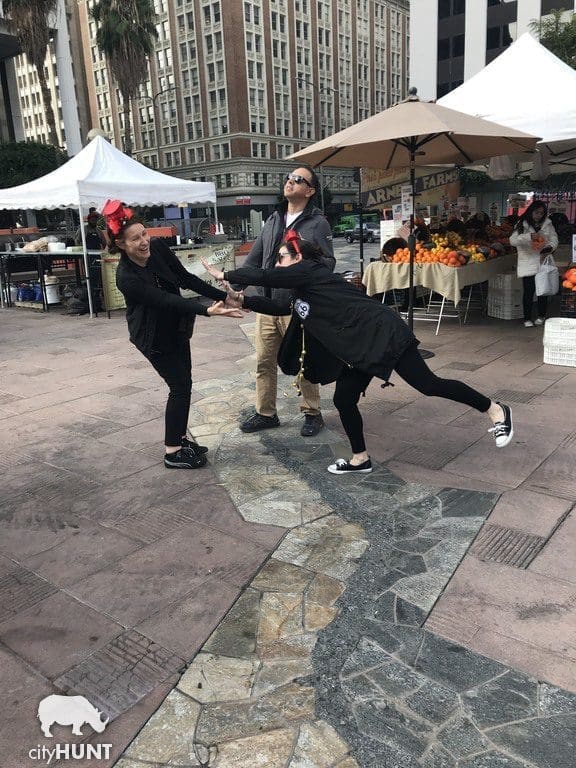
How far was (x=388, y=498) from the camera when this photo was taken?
3.86 meters

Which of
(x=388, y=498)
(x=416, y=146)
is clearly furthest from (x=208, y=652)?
(x=416, y=146)

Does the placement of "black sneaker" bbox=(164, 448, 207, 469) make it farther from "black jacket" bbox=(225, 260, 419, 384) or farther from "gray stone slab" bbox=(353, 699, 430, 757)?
"gray stone slab" bbox=(353, 699, 430, 757)

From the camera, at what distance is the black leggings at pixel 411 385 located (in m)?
3.83

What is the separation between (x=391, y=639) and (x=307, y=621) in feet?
1.23

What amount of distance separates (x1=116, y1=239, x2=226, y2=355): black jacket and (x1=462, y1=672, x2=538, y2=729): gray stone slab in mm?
2464

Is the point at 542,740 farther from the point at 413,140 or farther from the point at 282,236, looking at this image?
the point at 413,140

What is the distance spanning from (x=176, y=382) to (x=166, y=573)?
1523 mm

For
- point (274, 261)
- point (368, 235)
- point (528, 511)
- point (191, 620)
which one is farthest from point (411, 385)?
point (368, 235)

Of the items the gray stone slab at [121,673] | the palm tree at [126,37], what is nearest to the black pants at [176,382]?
the gray stone slab at [121,673]

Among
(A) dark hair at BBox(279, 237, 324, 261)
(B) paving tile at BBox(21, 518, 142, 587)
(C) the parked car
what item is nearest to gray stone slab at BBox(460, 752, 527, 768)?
(B) paving tile at BBox(21, 518, 142, 587)

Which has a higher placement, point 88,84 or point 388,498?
point 88,84

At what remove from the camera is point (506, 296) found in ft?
30.9

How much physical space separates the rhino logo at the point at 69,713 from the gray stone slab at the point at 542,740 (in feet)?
4.53

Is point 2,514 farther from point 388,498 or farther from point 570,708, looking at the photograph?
point 570,708
